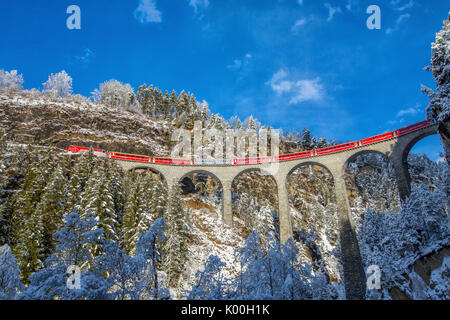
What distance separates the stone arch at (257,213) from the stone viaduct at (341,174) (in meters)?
1.17

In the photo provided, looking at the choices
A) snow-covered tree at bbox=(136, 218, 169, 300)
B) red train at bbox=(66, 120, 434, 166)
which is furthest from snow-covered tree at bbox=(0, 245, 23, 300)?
red train at bbox=(66, 120, 434, 166)

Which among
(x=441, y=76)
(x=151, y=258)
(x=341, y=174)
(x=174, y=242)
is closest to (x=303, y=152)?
(x=341, y=174)

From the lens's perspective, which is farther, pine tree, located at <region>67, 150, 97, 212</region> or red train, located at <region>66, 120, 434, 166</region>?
red train, located at <region>66, 120, 434, 166</region>

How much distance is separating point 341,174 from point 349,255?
33.5 feet

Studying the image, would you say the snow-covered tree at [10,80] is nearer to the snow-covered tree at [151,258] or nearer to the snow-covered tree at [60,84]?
the snow-covered tree at [60,84]

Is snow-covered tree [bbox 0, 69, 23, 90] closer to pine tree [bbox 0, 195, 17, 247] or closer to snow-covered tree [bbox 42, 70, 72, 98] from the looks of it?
snow-covered tree [bbox 42, 70, 72, 98]

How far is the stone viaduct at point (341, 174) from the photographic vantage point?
31.4 metres

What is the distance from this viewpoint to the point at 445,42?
815 inches

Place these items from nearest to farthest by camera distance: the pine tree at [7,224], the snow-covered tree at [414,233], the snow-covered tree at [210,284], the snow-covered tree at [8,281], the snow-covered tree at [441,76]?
the snow-covered tree at [8,281]
the snow-covered tree at [210,284]
the snow-covered tree at [414,233]
the snow-covered tree at [441,76]
the pine tree at [7,224]

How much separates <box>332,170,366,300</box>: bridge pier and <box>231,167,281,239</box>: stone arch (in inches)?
341

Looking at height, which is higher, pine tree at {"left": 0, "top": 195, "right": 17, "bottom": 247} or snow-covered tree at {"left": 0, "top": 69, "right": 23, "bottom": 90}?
snow-covered tree at {"left": 0, "top": 69, "right": 23, "bottom": 90}

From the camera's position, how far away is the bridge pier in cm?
3041

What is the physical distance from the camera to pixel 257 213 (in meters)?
43.9

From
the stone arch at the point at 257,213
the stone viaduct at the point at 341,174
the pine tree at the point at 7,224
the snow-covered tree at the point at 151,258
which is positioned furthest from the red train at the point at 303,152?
the snow-covered tree at the point at 151,258
